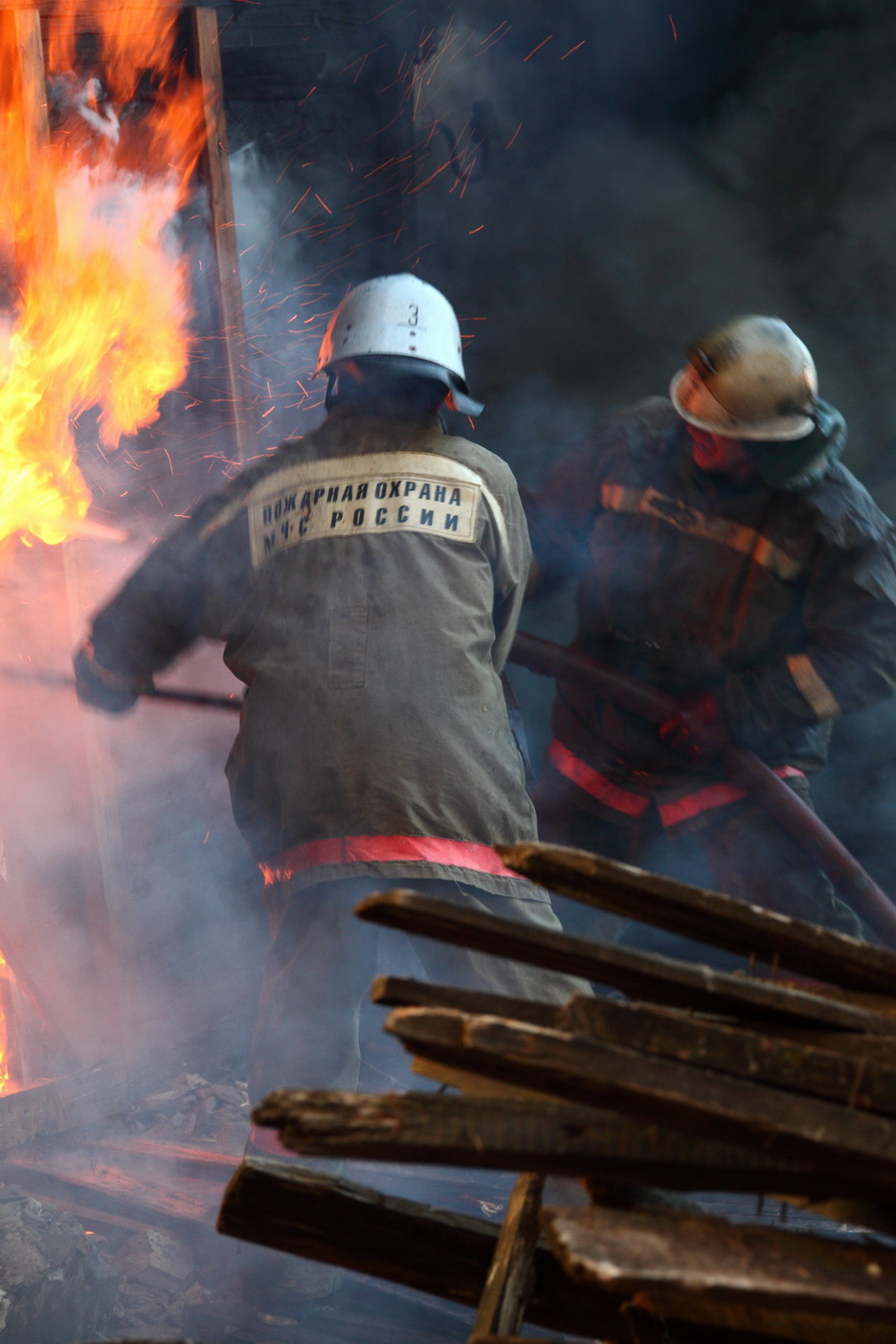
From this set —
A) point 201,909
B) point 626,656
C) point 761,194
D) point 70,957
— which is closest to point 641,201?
point 761,194

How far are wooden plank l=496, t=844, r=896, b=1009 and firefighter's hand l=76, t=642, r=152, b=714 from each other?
7.30ft

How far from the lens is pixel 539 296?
16.8 ft

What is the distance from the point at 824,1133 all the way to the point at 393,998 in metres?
0.41

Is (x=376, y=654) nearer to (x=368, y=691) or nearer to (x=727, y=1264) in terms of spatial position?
(x=368, y=691)

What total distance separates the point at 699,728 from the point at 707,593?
18.1 inches

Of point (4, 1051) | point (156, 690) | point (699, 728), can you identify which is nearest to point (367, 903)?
point (156, 690)

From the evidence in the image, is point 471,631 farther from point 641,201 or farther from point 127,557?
point 641,201

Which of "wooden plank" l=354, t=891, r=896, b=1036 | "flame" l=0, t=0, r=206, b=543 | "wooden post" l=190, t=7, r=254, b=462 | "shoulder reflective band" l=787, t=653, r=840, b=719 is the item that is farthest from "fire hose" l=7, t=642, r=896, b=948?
"wooden plank" l=354, t=891, r=896, b=1036

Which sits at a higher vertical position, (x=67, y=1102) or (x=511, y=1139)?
(x=511, y=1139)

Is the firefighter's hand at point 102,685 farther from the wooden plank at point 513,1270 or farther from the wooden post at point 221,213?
the wooden plank at point 513,1270

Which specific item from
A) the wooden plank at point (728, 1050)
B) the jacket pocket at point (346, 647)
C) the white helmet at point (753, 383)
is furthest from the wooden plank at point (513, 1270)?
the white helmet at point (753, 383)

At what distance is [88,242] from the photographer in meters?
3.68

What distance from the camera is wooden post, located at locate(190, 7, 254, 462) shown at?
12.3 feet

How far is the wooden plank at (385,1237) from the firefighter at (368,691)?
121cm
